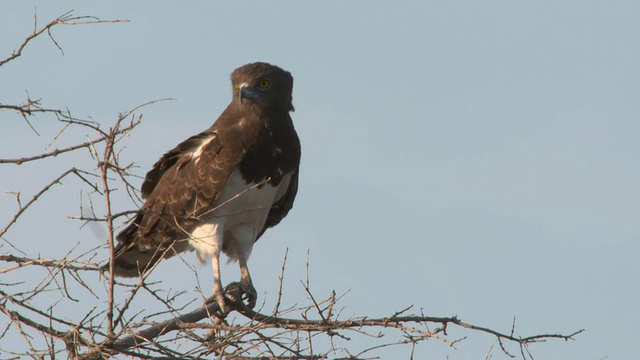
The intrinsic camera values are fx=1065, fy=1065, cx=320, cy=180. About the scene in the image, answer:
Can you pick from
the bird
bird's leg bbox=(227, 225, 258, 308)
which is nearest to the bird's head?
the bird

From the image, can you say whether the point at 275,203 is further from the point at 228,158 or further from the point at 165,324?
the point at 165,324

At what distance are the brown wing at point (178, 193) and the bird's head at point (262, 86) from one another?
0.38 metres

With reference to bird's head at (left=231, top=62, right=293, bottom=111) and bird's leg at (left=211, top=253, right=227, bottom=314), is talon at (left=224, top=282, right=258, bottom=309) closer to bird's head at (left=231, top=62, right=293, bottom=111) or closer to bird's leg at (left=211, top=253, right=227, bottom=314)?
bird's leg at (left=211, top=253, right=227, bottom=314)

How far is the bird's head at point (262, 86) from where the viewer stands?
7.87 metres

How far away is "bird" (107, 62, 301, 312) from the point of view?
297 inches

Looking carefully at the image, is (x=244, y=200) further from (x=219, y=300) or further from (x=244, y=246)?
(x=219, y=300)

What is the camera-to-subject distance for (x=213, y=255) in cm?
762

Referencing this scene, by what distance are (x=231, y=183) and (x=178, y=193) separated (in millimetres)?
446

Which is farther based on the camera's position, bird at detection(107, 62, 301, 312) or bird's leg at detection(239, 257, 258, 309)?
bird's leg at detection(239, 257, 258, 309)

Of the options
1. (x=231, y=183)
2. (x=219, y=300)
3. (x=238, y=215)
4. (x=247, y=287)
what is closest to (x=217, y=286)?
(x=219, y=300)

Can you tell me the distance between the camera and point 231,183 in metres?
7.59

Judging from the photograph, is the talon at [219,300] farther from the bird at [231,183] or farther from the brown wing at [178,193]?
the brown wing at [178,193]

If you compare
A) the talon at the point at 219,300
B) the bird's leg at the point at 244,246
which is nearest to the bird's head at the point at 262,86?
the bird's leg at the point at 244,246

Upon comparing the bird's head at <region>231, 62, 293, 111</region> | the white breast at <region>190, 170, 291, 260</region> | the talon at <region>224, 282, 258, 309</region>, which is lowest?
the talon at <region>224, 282, 258, 309</region>
